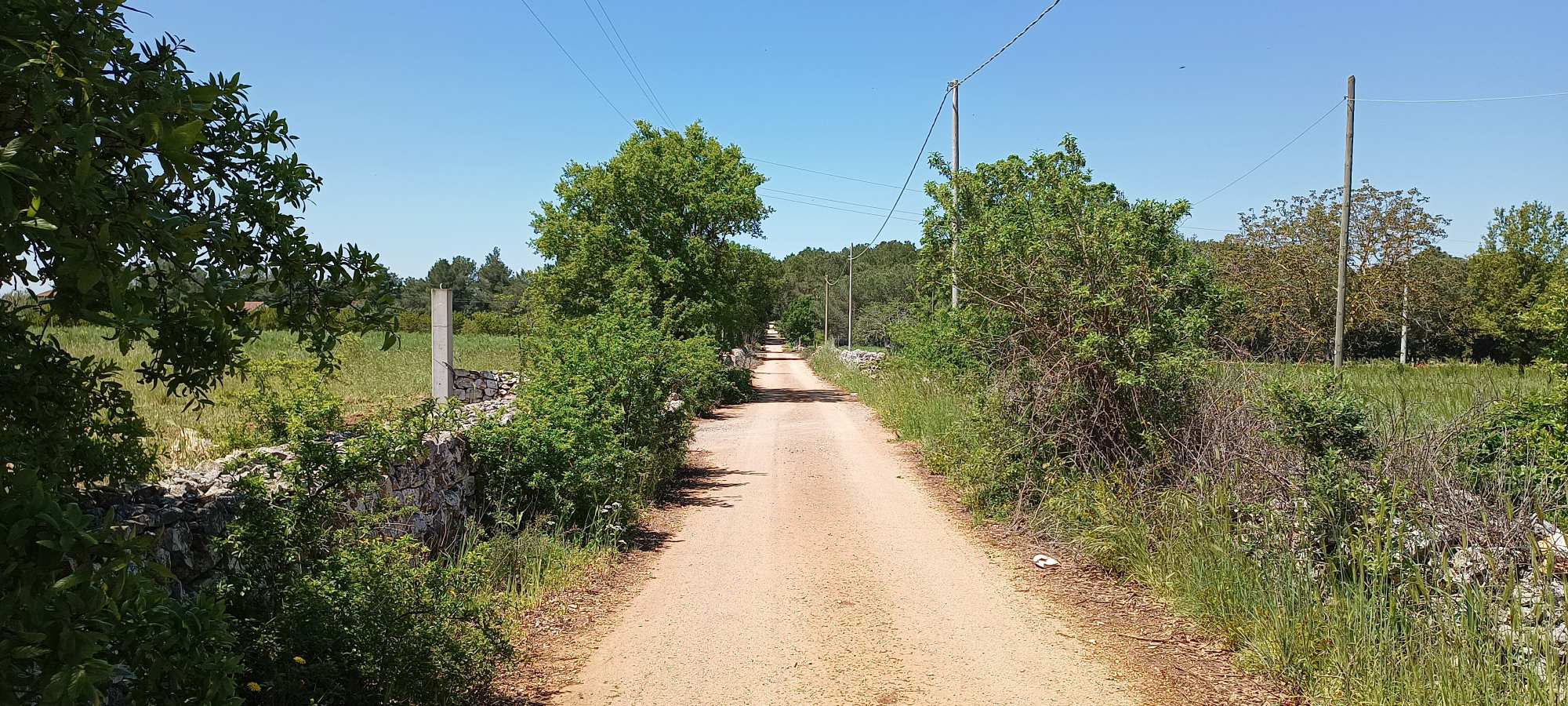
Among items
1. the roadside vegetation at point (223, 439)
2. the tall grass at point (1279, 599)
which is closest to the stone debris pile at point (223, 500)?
the roadside vegetation at point (223, 439)

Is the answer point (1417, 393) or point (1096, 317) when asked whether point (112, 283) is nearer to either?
point (1096, 317)

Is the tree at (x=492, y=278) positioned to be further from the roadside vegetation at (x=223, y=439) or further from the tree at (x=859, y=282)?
the roadside vegetation at (x=223, y=439)

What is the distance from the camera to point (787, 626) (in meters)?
6.37

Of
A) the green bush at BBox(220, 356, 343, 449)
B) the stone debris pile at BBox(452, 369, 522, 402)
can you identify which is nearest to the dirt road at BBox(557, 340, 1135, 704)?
the green bush at BBox(220, 356, 343, 449)

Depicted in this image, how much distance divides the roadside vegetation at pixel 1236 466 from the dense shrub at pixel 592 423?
3758mm

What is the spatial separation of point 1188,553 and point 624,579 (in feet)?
14.7

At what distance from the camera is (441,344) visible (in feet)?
29.9

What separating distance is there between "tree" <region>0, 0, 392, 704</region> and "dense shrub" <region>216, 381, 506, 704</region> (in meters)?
0.70

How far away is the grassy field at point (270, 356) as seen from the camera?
24.1 ft

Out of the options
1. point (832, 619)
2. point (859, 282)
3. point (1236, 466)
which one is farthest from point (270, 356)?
point (859, 282)

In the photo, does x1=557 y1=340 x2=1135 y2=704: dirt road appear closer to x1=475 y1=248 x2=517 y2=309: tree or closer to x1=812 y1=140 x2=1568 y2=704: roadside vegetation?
x1=812 y1=140 x2=1568 y2=704: roadside vegetation

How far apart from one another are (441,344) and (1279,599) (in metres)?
7.59

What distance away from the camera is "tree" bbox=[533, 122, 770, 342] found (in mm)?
25000

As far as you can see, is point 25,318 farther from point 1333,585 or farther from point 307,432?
point 1333,585
